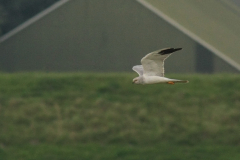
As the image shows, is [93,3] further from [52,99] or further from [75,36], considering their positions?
[52,99]

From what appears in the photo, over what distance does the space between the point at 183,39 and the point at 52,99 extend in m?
5.18

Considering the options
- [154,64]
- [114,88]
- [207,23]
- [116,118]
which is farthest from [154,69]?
[207,23]

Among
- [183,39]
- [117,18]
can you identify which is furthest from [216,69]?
[117,18]

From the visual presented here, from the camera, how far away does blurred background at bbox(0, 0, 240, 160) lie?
14141 mm

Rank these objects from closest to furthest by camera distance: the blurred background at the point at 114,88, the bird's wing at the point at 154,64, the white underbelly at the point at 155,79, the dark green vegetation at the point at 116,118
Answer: the bird's wing at the point at 154,64 → the white underbelly at the point at 155,79 → the dark green vegetation at the point at 116,118 → the blurred background at the point at 114,88

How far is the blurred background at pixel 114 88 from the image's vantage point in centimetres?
1414

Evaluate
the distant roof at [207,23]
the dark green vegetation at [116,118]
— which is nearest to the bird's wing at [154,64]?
the dark green vegetation at [116,118]

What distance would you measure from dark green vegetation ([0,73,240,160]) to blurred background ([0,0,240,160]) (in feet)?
0.06

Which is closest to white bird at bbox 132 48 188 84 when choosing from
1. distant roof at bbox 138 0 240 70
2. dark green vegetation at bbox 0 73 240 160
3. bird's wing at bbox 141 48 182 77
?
bird's wing at bbox 141 48 182 77

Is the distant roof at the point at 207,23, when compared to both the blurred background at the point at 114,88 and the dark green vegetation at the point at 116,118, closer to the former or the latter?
the blurred background at the point at 114,88

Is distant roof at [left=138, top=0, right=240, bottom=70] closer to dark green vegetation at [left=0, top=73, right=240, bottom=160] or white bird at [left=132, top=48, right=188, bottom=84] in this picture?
dark green vegetation at [left=0, top=73, right=240, bottom=160]

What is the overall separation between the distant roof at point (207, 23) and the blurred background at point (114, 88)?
0.05m

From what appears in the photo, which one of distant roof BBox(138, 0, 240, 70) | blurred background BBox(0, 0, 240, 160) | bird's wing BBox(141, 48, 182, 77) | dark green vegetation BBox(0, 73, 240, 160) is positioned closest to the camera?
bird's wing BBox(141, 48, 182, 77)

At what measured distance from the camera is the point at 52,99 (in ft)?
50.1
